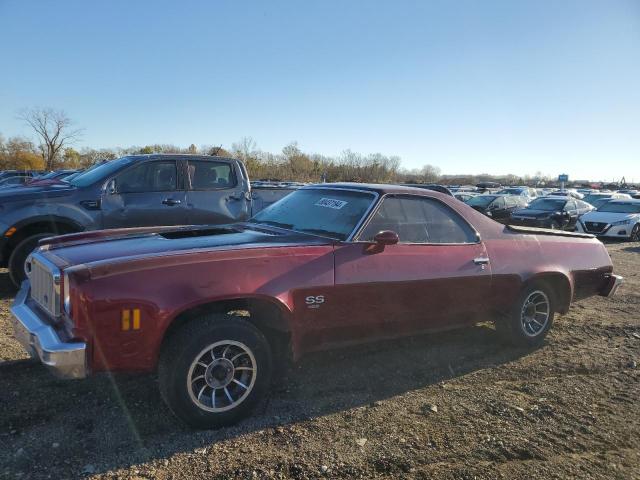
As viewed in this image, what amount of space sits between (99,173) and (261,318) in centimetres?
452

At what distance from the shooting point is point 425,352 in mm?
4953

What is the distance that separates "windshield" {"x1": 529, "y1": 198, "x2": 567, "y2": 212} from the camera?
62.7 feet

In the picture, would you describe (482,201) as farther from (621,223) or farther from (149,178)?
(149,178)

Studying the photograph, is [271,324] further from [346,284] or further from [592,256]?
[592,256]

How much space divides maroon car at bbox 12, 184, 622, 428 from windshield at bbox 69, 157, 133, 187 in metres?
2.94

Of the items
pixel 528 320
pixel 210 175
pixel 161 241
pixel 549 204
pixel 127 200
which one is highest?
pixel 210 175

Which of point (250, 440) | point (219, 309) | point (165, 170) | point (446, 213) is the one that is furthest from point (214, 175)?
point (250, 440)

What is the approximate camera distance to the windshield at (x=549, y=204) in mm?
19125

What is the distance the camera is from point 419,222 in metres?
4.52

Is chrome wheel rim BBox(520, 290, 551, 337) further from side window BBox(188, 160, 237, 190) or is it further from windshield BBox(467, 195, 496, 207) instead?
windshield BBox(467, 195, 496, 207)

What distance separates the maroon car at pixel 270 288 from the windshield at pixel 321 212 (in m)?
0.02

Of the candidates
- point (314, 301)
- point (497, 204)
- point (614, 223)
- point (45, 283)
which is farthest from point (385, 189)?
point (497, 204)

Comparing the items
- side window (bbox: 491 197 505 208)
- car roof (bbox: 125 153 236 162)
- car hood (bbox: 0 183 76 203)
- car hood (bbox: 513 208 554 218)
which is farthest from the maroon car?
side window (bbox: 491 197 505 208)

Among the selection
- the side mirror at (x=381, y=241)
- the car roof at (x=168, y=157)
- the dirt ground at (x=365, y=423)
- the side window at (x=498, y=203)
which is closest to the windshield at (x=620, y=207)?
the side window at (x=498, y=203)
